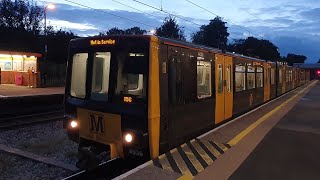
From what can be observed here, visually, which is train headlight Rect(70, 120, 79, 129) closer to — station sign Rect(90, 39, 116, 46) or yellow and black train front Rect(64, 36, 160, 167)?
yellow and black train front Rect(64, 36, 160, 167)

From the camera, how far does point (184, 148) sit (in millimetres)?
9031

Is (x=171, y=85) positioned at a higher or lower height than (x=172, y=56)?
lower

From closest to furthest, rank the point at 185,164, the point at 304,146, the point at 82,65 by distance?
the point at 185,164 < the point at 82,65 < the point at 304,146

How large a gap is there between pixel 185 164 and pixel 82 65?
302cm

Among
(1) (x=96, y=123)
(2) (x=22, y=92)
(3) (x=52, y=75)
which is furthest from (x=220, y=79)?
(3) (x=52, y=75)

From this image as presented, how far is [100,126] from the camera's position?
841 cm

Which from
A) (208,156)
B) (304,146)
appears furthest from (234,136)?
(208,156)

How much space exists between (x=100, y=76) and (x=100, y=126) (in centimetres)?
99

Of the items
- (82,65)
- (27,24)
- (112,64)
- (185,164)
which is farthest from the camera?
(27,24)

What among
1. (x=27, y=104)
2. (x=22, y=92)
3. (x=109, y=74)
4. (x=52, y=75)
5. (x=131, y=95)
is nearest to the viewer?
(x=131, y=95)

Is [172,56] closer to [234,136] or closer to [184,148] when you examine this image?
[184,148]

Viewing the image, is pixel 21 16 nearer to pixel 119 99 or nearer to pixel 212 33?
pixel 212 33

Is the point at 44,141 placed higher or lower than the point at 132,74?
lower

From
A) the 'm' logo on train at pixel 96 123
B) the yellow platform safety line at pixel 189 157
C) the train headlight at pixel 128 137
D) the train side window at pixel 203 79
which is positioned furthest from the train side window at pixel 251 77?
the train headlight at pixel 128 137
